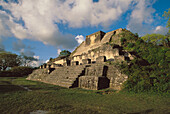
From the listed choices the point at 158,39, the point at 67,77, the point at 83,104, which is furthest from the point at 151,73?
the point at 158,39

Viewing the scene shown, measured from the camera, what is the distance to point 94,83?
6098 millimetres

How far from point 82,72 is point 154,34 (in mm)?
11007

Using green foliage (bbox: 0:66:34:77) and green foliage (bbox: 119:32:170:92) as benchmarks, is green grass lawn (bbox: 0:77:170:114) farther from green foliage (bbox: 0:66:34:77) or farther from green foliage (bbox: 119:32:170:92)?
green foliage (bbox: 0:66:34:77)

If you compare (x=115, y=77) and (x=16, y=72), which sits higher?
(x=115, y=77)

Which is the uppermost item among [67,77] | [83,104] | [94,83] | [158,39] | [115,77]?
[158,39]

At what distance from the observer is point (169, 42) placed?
35.2 feet

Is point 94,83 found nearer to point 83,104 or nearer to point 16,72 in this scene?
point 83,104

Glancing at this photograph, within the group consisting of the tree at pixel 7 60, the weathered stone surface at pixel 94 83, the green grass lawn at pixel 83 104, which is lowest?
the green grass lawn at pixel 83 104

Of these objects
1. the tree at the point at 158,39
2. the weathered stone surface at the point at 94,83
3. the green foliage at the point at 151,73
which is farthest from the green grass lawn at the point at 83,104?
the tree at the point at 158,39

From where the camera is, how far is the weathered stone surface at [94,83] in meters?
6.02

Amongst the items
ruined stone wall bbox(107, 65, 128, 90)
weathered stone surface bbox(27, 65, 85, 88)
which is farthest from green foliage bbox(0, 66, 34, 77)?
ruined stone wall bbox(107, 65, 128, 90)

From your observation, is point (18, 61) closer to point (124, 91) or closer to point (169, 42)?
point (124, 91)

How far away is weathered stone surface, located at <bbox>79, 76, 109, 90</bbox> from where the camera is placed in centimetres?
602

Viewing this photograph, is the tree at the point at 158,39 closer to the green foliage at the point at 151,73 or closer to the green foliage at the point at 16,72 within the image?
the green foliage at the point at 151,73
